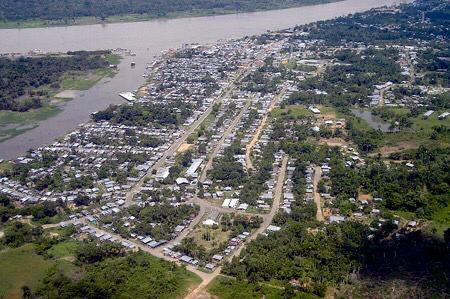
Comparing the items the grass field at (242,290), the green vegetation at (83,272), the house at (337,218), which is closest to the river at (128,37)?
the green vegetation at (83,272)

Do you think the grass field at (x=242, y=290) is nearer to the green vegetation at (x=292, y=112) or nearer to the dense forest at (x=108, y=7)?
the green vegetation at (x=292, y=112)

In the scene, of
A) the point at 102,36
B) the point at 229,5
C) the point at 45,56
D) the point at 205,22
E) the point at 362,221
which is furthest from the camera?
the point at 229,5

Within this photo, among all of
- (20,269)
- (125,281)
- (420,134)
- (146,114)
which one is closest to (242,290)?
(125,281)

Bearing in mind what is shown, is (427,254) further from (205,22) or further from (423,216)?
(205,22)

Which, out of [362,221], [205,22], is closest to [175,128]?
[362,221]

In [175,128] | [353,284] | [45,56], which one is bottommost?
[353,284]

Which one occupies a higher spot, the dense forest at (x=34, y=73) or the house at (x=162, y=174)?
the dense forest at (x=34, y=73)

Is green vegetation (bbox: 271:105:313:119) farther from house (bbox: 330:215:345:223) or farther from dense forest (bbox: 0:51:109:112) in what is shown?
dense forest (bbox: 0:51:109:112)
